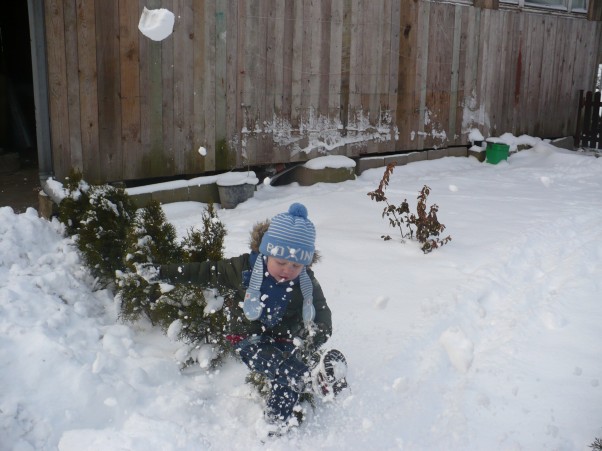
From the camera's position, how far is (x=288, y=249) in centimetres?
323

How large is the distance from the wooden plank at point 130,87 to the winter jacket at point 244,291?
354 centimetres

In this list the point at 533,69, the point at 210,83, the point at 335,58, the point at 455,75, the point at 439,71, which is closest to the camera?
the point at 210,83

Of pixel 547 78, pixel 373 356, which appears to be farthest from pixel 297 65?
pixel 547 78

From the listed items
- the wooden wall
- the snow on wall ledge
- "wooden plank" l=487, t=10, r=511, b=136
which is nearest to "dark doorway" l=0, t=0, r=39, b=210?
the wooden wall

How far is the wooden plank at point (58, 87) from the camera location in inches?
234

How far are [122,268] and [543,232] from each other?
3.95 meters

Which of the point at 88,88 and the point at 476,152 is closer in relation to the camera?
the point at 88,88

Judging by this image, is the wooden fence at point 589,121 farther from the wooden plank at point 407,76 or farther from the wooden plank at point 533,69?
the wooden plank at point 407,76

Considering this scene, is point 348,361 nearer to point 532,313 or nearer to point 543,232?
point 532,313

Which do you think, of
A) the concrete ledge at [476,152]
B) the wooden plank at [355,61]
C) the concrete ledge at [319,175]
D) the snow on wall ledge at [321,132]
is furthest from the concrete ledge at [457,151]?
the concrete ledge at [319,175]

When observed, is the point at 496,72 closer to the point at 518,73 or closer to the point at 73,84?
the point at 518,73

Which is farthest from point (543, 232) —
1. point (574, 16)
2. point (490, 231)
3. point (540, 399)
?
point (574, 16)

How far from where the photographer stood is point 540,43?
11648mm

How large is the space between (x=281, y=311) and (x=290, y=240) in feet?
1.31
